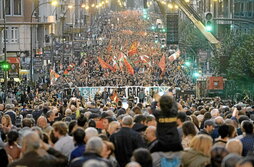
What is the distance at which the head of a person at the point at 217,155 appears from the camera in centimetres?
1106

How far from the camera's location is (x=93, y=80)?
56406 millimetres

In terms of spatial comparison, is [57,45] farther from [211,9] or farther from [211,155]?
[211,155]

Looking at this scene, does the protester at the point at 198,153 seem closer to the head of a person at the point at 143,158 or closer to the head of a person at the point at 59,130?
the head of a person at the point at 143,158

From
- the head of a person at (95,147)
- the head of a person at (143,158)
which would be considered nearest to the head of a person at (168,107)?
the head of a person at (143,158)

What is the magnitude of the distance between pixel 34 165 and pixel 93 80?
45316 millimetres

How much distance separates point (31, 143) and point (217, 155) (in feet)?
7.68

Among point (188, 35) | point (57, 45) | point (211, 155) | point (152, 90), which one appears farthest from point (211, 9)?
point (211, 155)

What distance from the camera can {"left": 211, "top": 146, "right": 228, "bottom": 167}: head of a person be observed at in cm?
1106

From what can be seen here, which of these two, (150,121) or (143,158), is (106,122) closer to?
(150,121)

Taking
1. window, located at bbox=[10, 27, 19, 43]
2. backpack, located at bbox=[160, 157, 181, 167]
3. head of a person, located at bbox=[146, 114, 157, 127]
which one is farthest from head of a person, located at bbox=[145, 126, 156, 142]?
window, located at bbox=[10, 27, 19, 43]

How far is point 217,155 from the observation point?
437 inches

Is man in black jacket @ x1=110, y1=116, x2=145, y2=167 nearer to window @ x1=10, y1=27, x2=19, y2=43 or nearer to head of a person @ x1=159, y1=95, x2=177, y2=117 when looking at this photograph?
head of a person @ x1=159, y1=95, x2=177, y2=117

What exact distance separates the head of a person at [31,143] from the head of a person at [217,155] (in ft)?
7.22

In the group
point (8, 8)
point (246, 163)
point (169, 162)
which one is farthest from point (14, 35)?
point (246, 163)
